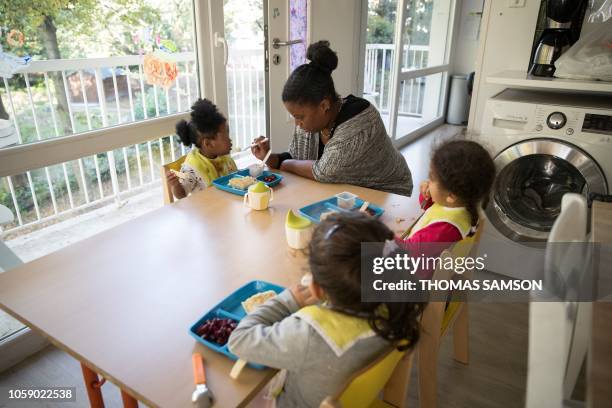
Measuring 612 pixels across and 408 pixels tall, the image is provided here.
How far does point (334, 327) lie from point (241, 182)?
0.96 metres

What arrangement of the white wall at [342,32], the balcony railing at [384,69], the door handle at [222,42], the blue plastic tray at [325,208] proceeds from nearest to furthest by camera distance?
the blue plastic tray at [325,208], the door handle at [222,42], the white wall at [342,32], the balcony railing at [384,69]

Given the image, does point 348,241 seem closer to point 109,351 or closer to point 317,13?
point 109,351

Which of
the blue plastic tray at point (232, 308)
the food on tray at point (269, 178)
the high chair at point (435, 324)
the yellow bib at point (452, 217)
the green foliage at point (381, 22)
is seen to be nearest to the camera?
the blue plastic tray at point (232, 308)

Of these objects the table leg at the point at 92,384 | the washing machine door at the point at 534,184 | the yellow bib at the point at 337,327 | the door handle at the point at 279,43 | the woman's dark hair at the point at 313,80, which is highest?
the door handle at the point at 279,43

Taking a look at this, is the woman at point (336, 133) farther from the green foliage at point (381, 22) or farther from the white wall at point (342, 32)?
the green foliage at point (381, 22)

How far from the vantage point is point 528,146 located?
6.44 feet

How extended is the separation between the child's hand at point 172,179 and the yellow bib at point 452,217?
0.97 meters

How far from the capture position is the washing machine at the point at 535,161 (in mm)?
1833

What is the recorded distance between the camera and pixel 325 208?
1478 millimetres

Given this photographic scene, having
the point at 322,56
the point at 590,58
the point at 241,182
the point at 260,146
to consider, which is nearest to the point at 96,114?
the point at 260,146

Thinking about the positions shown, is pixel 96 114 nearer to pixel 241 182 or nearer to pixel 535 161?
pixel 241 182

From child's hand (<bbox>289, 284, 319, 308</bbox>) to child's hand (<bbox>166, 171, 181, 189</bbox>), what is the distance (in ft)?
3.10

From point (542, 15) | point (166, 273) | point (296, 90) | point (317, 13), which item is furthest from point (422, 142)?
point (166, 273)

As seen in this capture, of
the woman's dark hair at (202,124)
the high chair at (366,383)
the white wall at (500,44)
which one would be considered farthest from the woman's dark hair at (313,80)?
the high chair at (366,383)
